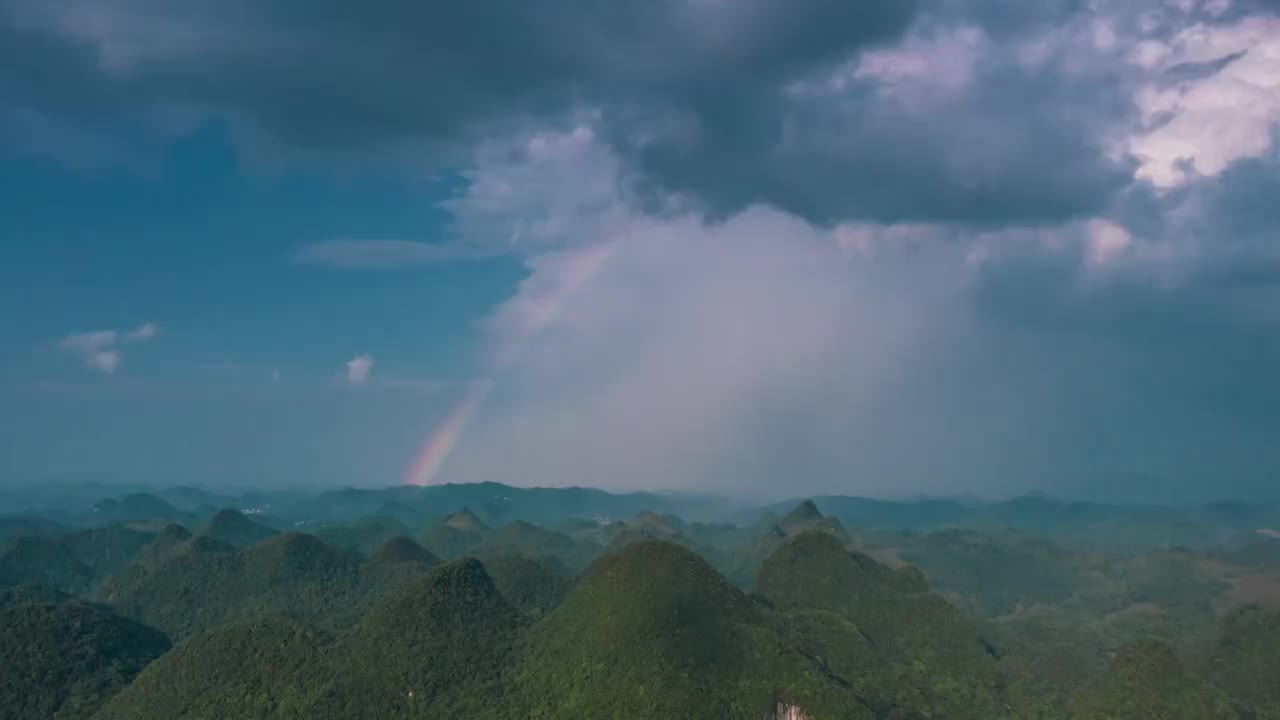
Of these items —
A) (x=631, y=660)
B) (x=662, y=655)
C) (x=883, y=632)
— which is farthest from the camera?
(x=883, y=632)

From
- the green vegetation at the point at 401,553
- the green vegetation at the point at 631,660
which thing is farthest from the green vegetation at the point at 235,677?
the green vegetation at the point at 401,553

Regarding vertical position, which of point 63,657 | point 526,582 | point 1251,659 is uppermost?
point 526,582

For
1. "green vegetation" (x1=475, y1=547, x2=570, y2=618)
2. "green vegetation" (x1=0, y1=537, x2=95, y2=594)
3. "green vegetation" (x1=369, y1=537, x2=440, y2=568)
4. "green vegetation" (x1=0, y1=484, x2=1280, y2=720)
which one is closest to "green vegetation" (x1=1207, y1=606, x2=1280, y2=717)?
"green vegetation" (x1=0, y1=484, x2=1280, y2=720)

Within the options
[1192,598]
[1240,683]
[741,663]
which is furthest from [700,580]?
[1192,598]

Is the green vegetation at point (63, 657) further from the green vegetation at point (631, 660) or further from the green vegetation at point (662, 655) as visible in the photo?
the green vegetation at point (662, 655)

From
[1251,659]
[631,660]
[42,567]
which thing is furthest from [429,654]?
[42,567]

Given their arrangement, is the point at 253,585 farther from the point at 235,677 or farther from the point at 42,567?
the point at 42,567

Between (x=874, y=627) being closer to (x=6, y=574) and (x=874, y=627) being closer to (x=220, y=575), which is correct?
(x=220, y=575)

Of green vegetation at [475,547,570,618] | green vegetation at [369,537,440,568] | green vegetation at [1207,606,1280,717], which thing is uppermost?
green vegetation at [369,537,440,568]

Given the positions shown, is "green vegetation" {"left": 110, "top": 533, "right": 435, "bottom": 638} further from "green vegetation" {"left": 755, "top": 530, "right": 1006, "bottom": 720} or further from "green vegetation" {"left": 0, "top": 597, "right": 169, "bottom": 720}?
"green vegetation" {"left": 755, "top": 530, "right": 1006, "bottom": 720}
